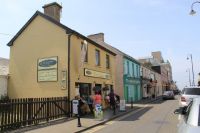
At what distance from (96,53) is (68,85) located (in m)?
5.97

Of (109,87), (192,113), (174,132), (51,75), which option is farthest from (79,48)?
(192,113)

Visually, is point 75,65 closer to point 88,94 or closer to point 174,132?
point 88,94

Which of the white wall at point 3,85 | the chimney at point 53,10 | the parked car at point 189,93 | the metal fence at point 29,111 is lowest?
the metal fence at point 29,111

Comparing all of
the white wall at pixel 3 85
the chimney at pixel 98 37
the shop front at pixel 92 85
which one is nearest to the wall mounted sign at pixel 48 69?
the shop front at pixel 92 85

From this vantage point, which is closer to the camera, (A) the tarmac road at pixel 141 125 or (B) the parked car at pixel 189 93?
(A) the tarmac road at pixel 141 125

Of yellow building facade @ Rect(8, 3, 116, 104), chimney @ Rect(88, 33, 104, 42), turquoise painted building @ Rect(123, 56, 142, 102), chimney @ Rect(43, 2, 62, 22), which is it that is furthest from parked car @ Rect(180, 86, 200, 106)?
chimney @ Rect(88, 33, 104, 42)

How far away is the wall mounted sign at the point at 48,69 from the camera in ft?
61.6

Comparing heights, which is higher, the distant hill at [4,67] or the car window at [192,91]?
the distant hill at [4,67]

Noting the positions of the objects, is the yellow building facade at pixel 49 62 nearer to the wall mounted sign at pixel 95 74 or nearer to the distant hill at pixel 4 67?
the wall mounted sign at pixel 95 74

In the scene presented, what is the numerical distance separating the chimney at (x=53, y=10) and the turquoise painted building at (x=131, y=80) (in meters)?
13.8

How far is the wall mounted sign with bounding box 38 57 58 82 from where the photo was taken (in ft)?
61.6

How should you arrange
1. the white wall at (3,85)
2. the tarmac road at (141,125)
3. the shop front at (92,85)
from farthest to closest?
the white wall at (3,85)
the shop front at (92,85)
the tarmac road at (141,125)

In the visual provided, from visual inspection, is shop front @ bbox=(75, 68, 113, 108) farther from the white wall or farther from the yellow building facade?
the white wall

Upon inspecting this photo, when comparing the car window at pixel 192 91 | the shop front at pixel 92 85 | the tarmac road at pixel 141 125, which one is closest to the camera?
the tarmac road at pixel 141 125
